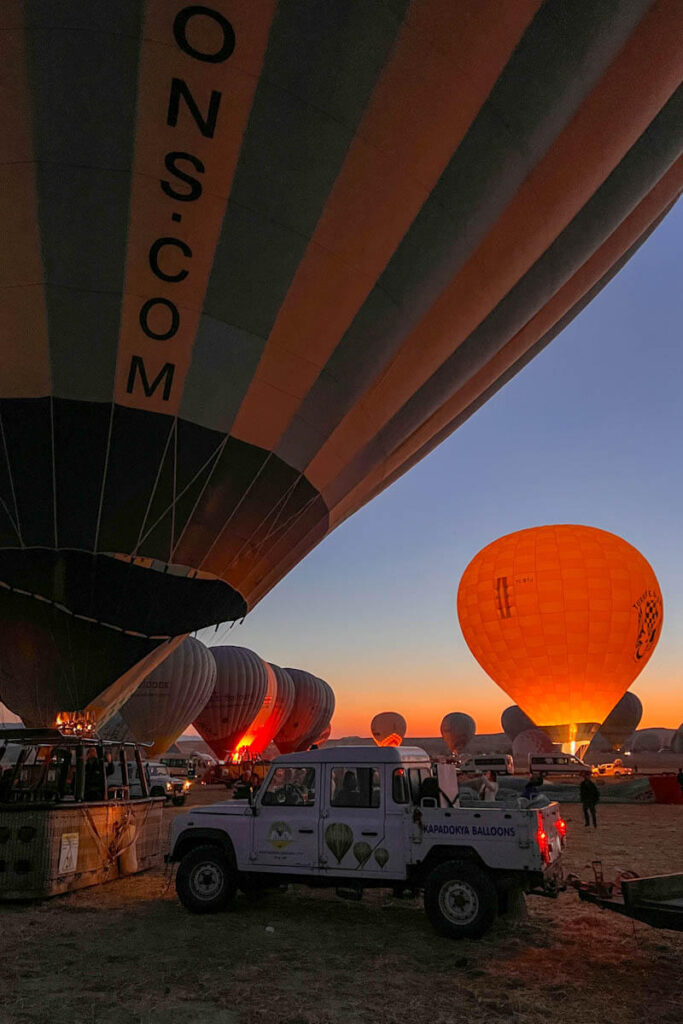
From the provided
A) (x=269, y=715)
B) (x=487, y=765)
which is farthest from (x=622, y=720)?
(x=487, y=765)

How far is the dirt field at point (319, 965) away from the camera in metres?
5.34

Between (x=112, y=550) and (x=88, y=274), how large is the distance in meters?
4.08

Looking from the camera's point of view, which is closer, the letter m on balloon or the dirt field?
the dirt field

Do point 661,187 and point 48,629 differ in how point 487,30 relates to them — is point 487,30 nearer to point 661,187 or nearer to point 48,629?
point 661,187

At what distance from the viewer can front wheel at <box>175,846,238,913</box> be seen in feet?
27.2

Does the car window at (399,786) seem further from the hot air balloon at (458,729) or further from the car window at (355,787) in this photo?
the hot air balloon at (458,729)

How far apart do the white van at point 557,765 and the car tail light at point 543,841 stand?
29.0 meters

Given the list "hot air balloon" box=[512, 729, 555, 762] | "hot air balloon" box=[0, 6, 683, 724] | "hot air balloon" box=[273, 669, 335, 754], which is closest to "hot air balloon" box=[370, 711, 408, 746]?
"hot air balloon" box=[512, 729, 555, 762]

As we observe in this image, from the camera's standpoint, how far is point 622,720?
260ft

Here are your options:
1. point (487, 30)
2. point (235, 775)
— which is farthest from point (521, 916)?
point (235, 775)

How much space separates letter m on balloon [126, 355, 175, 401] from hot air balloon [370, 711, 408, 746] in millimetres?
85070

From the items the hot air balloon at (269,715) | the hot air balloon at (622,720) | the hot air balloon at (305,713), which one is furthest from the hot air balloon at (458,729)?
the hot air balloon at (269,715)

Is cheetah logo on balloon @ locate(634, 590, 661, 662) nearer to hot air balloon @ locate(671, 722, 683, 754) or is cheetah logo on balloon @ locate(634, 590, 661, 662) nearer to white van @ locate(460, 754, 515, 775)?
white van @ locate(460, 754, 515, 775)

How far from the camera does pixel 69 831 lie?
910 centimetres
